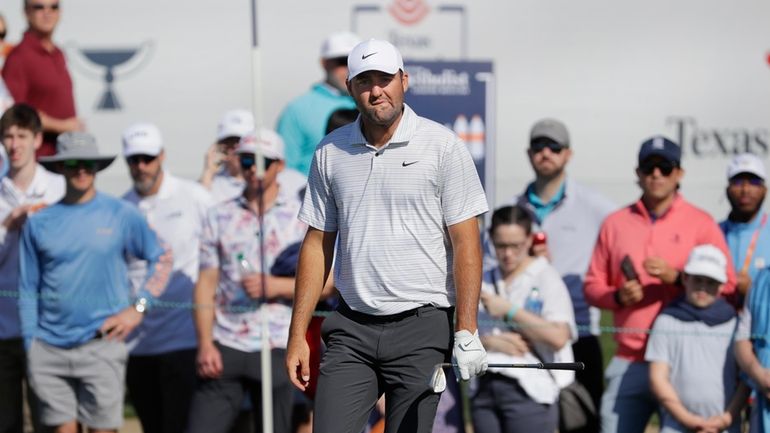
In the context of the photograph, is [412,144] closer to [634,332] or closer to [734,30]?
[634,332]

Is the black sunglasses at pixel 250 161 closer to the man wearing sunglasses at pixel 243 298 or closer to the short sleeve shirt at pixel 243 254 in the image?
the man wearing sunglasses at pixel 243 298

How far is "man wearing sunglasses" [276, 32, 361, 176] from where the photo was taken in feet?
29.5

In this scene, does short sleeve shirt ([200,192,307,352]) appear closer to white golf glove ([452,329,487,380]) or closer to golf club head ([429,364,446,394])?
golf club head ([429,364,446,394])

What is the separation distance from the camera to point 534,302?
743 centimetres

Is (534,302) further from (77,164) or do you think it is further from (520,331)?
(77,164)

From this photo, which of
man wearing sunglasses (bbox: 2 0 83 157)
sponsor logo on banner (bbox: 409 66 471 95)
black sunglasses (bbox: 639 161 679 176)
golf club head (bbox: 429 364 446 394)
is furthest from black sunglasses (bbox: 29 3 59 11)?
golf club head (bbox: 429 364 446 394)

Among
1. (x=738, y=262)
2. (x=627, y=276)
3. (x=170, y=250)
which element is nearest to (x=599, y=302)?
(x=627, y=276)

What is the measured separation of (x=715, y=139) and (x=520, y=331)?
4265 mm

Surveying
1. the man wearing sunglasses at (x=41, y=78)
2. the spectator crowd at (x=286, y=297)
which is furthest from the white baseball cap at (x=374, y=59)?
the man wearing sunglasses at (x=41, y=78)

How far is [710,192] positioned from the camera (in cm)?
1109

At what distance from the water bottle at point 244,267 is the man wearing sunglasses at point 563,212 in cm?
144

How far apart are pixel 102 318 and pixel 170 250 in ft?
1.73

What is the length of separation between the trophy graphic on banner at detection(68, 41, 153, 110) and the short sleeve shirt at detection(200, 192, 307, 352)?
3.86 metres

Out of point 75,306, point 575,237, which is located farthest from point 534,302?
point 75,306
